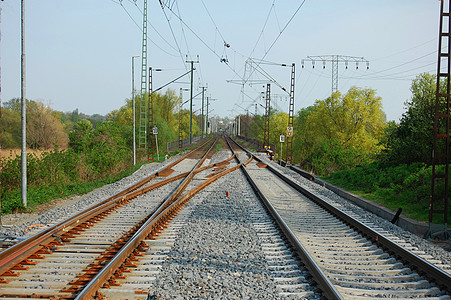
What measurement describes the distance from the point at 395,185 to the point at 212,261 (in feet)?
35.8

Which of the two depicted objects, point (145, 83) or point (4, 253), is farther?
point (145, 83)

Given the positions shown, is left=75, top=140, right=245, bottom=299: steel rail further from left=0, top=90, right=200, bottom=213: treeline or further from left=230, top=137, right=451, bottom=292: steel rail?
left=0, top=90, right=200, bottom=213: treeline

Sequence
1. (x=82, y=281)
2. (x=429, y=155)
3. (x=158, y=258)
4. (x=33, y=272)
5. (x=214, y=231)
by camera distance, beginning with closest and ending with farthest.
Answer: (x=82, y=281) < (x=33, y=272) < (x=158, y=258) < (x=214, y=231) < (x=429, y=155)

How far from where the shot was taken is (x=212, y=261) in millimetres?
6461

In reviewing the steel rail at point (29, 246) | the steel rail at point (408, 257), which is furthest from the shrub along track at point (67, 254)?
the steel rail at point (408, 257)

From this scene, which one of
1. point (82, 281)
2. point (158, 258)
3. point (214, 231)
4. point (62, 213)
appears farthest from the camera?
point (62, 213)

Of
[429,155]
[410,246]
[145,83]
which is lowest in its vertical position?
[410,246]

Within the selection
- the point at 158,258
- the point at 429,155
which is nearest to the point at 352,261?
the point at 158,258

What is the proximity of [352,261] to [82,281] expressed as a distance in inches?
174

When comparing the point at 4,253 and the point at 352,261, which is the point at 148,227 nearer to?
the point at 4,253

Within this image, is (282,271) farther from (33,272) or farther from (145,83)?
(145,83)

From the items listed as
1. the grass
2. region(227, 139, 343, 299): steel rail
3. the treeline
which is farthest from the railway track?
the treeline

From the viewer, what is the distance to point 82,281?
5.40 meters

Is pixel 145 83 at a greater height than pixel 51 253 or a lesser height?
greater
